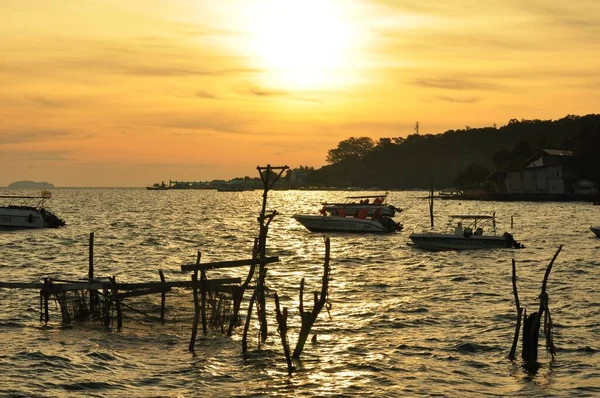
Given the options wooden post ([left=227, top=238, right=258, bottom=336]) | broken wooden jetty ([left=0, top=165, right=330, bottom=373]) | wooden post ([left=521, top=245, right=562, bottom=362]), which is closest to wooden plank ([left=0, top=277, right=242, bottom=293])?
broken wooden jetty ([left=0, top=165, right=330, bottom=373])

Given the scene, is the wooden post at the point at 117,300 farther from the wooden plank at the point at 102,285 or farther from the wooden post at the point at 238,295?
the wooden post at the point at 238,295

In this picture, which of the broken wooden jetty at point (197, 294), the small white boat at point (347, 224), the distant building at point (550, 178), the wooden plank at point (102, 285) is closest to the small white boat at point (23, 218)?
the small white boat at point (347, 224)

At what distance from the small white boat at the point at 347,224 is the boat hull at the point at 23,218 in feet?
95.2

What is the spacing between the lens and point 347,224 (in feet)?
267

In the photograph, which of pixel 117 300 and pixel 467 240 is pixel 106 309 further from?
pixel 467 240

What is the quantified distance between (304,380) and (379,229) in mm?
60434

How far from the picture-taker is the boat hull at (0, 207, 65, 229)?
86562mm

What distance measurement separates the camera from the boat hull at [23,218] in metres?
86.6

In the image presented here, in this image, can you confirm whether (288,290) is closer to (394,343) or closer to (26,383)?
(394,343)

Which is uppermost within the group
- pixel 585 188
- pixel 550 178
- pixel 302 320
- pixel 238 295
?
pixel 550 178

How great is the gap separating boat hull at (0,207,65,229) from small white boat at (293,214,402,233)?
29003 millimetres

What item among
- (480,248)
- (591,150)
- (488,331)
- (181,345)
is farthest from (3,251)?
(591,150)

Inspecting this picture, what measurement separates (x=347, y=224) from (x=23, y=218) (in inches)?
1416

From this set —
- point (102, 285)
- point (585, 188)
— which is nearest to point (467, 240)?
point (102, 285)
